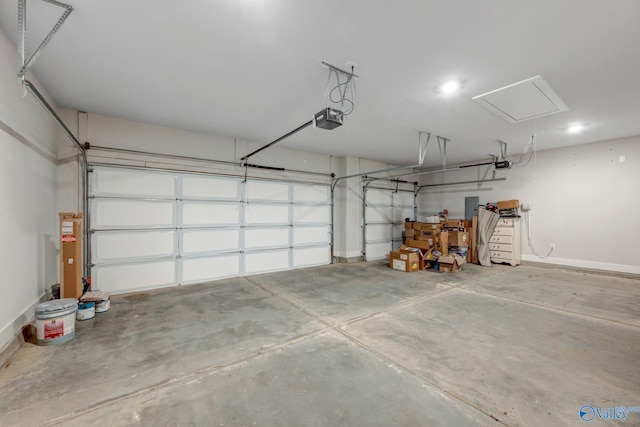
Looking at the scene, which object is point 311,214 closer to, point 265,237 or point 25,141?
point 265,237

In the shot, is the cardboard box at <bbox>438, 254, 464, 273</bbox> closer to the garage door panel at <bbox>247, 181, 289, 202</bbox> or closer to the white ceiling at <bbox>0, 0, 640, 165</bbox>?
the white ceiling at <bbox>0, 0, 640, 165</bbox>

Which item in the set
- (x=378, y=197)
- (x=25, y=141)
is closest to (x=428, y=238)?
(x=378, y=197)

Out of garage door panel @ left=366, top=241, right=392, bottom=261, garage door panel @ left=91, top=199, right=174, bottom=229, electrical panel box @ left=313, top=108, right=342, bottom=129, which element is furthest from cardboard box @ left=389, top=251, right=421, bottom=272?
garage door panel @ left=91, top=199, right=174, bottom=229

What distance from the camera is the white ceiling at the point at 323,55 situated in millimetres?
1886

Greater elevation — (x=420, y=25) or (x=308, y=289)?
(x=420, y=25)

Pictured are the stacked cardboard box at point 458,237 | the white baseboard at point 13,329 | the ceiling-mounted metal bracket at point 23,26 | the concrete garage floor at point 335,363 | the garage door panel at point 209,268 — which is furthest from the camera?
the stacked cardboard box at point 458,237

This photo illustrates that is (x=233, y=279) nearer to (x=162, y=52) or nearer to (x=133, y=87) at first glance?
(x=133, y=87)

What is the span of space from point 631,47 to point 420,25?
2.01 m

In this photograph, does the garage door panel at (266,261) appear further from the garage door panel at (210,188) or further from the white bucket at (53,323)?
the white bucket at (53,323)

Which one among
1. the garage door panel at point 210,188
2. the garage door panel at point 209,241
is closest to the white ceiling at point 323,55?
the garage door panel at point 210,188

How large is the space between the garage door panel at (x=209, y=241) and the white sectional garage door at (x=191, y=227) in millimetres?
16

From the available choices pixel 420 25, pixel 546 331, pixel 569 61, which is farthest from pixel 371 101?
pixel 546 331

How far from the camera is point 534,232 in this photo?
20.1ft

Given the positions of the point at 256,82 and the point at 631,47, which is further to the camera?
the point at 256,82
